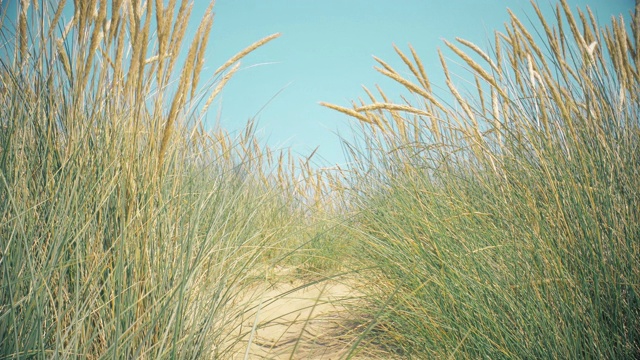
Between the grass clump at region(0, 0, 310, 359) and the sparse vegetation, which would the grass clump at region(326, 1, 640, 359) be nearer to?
the sparse vegetation

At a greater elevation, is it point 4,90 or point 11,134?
point 4,90

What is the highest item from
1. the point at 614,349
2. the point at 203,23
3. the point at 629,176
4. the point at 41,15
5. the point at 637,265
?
the point at 41,15

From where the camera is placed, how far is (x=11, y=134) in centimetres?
108

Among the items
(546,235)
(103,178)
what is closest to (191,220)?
(103,178)

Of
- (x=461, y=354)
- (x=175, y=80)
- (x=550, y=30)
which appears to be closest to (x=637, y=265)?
(x=461, y=354)

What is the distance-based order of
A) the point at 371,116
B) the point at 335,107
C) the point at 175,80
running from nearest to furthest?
the point at 175,80
the point at 335,107
the point at 371,116

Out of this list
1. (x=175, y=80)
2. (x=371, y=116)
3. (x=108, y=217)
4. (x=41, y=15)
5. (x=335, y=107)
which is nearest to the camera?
(x=108, y=217)

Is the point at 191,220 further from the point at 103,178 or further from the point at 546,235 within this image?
the point at 546,235

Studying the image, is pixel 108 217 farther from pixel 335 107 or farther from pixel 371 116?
pixel 371 116

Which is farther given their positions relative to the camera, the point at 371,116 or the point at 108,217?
the point at 371,116

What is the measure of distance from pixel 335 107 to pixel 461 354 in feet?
3.86

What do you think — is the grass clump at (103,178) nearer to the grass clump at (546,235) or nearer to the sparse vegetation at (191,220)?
the sparse vegetation at (191,220)

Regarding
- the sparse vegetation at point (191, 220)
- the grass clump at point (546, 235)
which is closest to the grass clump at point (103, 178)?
the sparse vegetation at point (191, 220)

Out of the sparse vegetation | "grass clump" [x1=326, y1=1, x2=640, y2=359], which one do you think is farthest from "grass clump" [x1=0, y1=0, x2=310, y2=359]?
"grass clump" [x1=326, y1=1, x2=640, y2=359]
